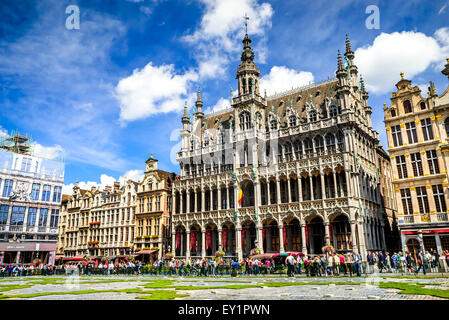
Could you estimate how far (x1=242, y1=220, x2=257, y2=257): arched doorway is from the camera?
4561 cm

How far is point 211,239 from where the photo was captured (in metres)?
49.9

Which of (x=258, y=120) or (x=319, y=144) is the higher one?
(x=258, y=120)

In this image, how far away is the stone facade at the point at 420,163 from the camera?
34.2 meters

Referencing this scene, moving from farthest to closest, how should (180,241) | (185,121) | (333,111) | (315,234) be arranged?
(185,121), (180,241), (333,111), (315,234)

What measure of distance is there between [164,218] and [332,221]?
2923cm

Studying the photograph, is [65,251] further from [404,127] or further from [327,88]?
[404,127]

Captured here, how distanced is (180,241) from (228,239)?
8.58 meters

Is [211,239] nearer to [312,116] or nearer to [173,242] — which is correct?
[173,242]

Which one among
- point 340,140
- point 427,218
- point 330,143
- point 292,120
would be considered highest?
point 292,120

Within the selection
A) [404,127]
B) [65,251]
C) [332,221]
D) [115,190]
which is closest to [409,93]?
[404,127]

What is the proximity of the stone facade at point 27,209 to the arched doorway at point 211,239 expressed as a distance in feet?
86.4

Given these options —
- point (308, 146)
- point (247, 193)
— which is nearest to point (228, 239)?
point (247, 193)

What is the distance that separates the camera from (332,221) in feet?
129

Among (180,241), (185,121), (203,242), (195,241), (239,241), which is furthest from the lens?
(185,121)
